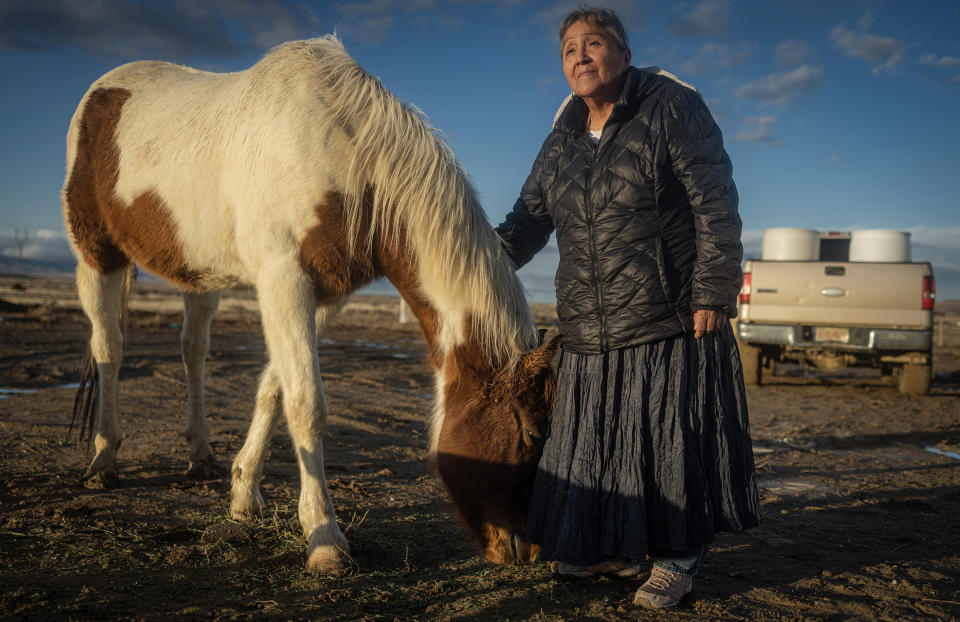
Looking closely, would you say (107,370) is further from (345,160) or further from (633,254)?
(633,254)

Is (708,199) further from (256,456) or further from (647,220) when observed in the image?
(256,456)

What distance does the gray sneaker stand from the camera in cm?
245

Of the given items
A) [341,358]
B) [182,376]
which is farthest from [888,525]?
[341,358]

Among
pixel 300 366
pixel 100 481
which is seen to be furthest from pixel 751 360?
pixel 100 481

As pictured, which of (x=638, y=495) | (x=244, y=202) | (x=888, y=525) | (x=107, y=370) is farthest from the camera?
(x=107, y=370)

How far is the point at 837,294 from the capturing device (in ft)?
30.0

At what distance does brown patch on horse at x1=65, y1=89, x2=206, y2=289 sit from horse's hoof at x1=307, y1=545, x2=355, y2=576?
1.80 meters

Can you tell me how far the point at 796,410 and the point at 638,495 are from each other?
6442 mm

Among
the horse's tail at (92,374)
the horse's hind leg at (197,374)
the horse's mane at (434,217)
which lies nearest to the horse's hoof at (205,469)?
the horse's hind leg at (197,374)

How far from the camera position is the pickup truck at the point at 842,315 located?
28.9ft

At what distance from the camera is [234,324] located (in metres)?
16.6

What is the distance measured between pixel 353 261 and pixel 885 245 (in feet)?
33.7

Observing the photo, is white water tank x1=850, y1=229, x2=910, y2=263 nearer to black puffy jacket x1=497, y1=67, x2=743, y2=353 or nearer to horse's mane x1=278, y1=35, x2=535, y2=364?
black puffy jacket x1=497, y1=67, x2=743, y2=353

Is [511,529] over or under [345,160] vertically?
under
